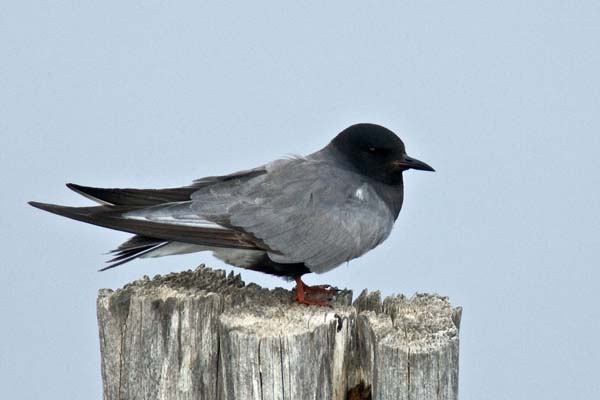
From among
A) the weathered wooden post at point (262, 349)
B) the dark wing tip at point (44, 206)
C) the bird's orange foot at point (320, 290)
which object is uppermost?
the dark wing tip at point (44, 206)

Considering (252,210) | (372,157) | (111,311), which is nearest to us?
(111,311)

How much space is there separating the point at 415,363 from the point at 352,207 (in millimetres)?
1730

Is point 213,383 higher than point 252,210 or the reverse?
the reverse

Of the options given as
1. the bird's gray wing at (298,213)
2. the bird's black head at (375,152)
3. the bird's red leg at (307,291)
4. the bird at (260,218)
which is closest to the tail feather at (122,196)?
the bird at (260,218)

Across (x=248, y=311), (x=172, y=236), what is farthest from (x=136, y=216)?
(x=248, y=311)

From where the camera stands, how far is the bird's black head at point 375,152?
667 centimetres

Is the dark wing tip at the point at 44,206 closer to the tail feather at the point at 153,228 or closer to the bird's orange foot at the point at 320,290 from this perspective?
the tail feather at the point at 153,228

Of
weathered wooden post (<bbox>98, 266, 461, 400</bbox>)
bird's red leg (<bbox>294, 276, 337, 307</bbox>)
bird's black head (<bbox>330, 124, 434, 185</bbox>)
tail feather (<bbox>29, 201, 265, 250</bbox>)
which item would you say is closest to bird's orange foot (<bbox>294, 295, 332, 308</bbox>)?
bird's red leg (<bbox>294, 276, 337, 307</bbox>)

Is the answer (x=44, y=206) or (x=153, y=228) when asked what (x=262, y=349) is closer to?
(x=153, y=228)

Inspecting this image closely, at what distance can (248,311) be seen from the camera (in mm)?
4887

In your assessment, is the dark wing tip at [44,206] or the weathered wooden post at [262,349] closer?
the weathered wooden post at [262,349]

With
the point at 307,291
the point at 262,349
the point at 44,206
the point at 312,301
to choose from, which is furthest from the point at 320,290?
the point at 44,206

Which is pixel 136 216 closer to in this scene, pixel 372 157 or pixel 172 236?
pixel 172 236

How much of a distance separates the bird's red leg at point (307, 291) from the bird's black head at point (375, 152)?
1.05 meters
